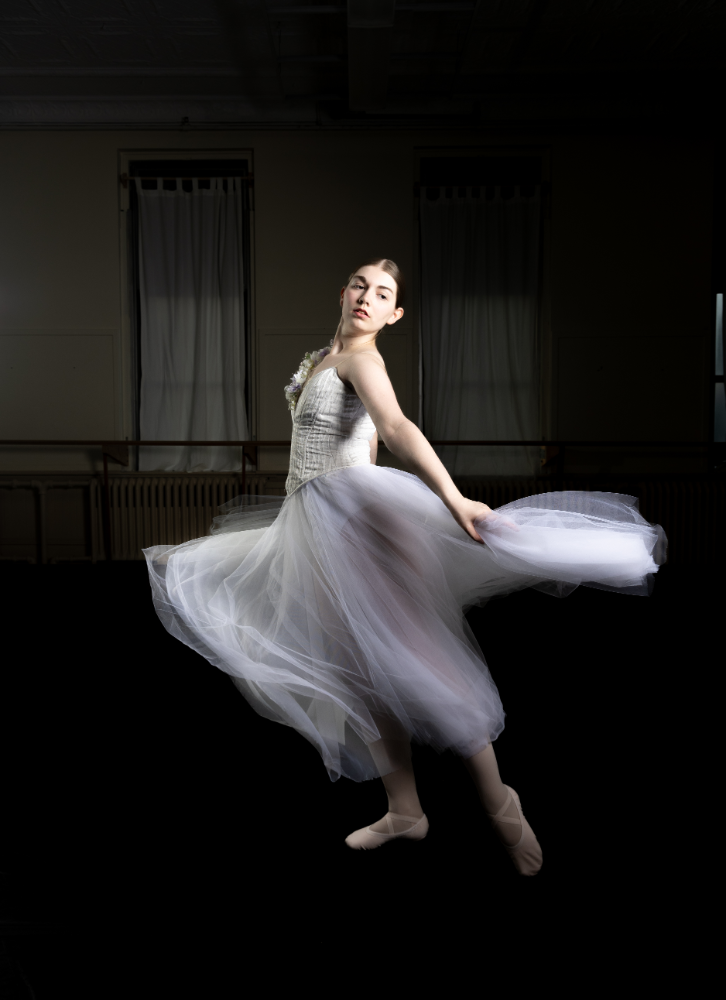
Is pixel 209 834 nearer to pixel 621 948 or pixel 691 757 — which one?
pixel 621 948

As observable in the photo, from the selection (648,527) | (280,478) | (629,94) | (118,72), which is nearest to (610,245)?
(629,94)

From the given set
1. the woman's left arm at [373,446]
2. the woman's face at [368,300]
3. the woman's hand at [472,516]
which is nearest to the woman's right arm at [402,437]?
the woman's hand at [472,516]

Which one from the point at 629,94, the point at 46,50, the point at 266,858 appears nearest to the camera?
the point at 266,858

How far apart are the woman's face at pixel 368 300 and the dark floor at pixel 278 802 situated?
3.62 ft

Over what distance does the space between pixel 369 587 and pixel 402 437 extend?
1.00 feet

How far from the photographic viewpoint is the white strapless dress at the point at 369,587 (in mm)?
1268

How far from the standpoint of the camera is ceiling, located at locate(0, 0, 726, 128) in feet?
13.6

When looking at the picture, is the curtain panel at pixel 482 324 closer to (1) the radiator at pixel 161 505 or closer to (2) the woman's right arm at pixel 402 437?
(1) the radiator at pixel 161 505

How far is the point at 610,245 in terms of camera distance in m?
5.27

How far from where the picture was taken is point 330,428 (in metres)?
1.47

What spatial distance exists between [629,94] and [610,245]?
1.03m

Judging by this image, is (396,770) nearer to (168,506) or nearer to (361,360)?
(361,360)

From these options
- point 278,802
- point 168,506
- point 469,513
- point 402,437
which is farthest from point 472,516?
point 168,506

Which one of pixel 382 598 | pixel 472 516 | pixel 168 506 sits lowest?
pixel 168 506
